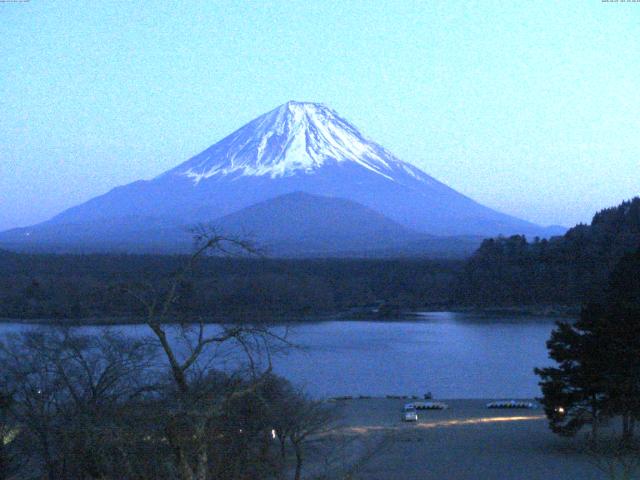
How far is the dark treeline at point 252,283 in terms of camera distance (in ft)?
71.3

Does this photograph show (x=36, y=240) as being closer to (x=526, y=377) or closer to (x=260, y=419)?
(x=526, y=377)

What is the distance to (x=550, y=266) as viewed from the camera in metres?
30.6

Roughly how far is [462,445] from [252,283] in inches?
699

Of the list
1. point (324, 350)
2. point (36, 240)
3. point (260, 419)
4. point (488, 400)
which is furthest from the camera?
point (36, 240)

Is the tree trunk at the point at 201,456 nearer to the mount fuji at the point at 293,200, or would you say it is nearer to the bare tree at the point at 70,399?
the bare tree at the point at 70,399

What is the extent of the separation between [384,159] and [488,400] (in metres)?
71.7

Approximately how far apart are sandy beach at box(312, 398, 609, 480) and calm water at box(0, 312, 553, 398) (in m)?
1.40

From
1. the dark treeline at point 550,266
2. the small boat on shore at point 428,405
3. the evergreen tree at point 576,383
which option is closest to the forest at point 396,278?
the dark treeline at point 550,266

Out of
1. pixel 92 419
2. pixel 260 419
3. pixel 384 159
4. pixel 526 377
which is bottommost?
pixel 526 377

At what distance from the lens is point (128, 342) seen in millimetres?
5453

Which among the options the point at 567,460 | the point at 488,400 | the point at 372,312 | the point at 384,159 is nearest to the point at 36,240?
the point at 384,159

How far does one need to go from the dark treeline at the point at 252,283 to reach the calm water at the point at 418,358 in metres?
2.01

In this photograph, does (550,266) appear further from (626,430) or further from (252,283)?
(626,430)

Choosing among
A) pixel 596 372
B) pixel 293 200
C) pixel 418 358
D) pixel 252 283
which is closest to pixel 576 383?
pixel 596 372
